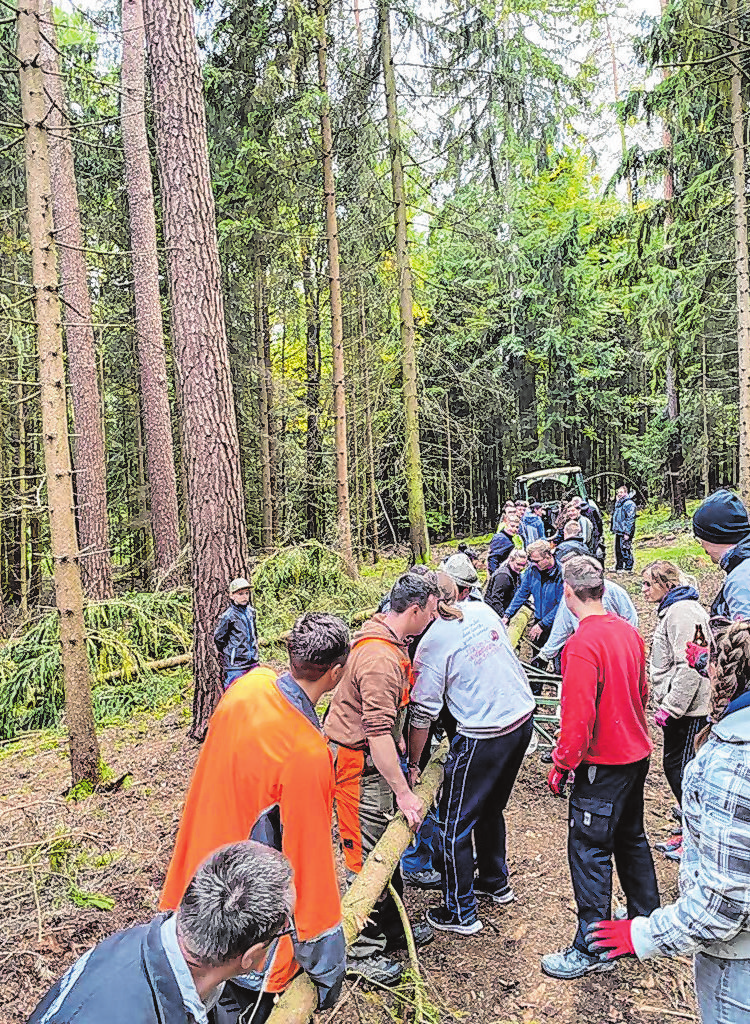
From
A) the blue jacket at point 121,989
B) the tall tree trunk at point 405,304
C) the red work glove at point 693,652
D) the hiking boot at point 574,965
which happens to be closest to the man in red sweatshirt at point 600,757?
the hiking boot at point 574,965

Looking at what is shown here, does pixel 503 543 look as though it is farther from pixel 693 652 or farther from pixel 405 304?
pixel 405 304

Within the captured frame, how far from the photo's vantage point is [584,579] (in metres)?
3.62

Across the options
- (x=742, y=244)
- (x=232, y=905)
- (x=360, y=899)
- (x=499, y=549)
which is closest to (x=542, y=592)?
(x=499, y=549)

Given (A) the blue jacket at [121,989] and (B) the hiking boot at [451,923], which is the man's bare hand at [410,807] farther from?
(A) the blue jacket at [121,989]

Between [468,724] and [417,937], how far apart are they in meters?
1.26

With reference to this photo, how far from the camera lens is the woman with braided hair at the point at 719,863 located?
195cm

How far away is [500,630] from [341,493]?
8.13m

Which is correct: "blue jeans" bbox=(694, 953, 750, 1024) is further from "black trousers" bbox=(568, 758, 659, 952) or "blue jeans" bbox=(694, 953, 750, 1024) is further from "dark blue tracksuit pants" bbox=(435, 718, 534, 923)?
"dark blue tracksuit pants" bbox=(435, 718, 534, 923)

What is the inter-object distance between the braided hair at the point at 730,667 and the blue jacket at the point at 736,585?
202 centimetres

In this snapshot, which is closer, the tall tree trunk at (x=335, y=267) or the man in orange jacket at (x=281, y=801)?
the man in orange jacket at (x=281, y=801)

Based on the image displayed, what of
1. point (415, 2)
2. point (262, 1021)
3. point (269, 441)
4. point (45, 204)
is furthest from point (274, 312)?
point (262, 1021)

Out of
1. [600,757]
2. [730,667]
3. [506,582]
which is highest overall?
[730,667]

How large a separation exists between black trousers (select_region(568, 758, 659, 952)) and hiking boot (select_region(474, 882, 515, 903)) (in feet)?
2.12

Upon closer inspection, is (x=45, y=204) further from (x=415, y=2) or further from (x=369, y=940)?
(x=415, y=2)
